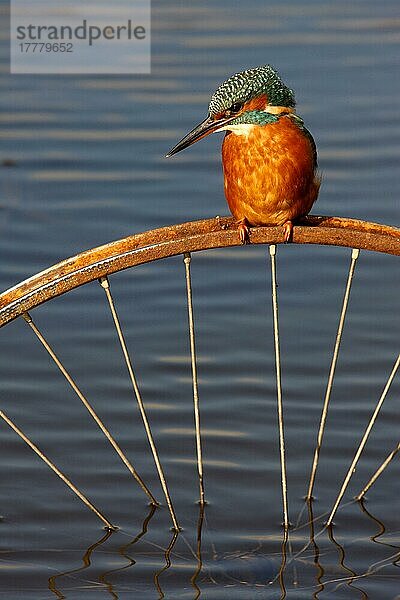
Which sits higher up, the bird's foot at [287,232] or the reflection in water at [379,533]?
the bird's foot at [287,232]

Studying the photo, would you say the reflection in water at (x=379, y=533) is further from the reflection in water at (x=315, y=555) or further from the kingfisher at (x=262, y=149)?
the kingfisher at (x=262, y=149)

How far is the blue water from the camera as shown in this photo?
11.7ft

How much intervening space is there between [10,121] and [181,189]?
1.35 meters

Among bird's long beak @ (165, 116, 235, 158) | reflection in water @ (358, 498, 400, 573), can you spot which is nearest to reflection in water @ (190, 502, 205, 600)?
reflection in water @ (358, 498, 400, 573)

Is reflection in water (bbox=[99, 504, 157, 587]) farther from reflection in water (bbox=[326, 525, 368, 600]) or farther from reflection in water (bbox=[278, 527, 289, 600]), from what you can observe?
reflection in water (bbox=[326, 525, 368, 600])

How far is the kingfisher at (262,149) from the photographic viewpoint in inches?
119

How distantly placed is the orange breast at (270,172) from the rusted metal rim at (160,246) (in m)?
0.05

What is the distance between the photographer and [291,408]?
4.23 meters

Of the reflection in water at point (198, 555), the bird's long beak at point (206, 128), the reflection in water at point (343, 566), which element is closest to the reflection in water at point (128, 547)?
the reflection in water at point (198, 555)

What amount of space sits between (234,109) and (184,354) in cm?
170

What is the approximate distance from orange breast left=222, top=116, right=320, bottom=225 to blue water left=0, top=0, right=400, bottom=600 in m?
0.91

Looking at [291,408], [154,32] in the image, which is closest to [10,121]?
[154,32]

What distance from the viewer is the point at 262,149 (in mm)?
3094

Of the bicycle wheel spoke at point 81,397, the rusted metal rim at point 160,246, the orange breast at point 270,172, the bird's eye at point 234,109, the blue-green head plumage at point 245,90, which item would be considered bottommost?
the bicycle wheel spoke at point 81,397
